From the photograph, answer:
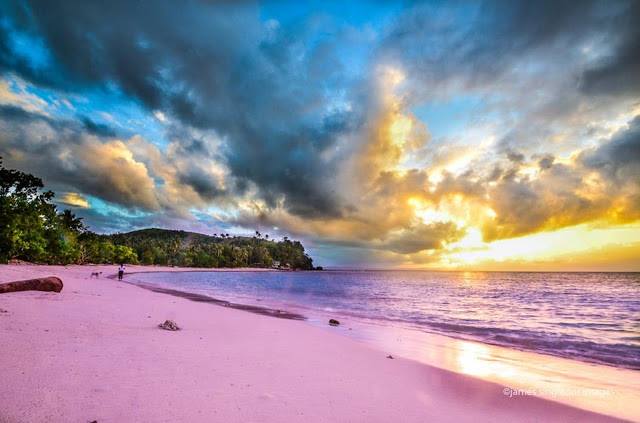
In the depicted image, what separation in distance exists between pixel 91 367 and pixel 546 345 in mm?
15428

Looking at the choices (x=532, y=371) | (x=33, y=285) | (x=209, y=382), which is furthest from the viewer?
(x=33, y=285)

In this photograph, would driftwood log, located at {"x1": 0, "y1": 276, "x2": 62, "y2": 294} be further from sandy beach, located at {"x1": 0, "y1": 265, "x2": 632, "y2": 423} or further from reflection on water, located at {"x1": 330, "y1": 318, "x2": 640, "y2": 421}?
reflection on water, located at {"x1": 330, "y1": 318, "x2": 640, "y2": 421}

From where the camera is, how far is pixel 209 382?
4.63 metres

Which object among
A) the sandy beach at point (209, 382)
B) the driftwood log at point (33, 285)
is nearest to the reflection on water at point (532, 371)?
the sandy beach at point (209, 382)

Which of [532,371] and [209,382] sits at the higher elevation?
[209,382]

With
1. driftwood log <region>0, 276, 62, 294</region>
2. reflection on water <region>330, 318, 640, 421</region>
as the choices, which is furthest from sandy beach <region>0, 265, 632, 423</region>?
driftwood log <region>0, 276, 62, 294</region>

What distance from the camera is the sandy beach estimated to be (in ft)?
11.7

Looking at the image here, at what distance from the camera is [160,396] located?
3918 mm

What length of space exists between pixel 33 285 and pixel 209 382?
13102 millimetres

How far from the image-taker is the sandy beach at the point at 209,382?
11.7 ft

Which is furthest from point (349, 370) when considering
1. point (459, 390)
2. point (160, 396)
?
point (160, 396)

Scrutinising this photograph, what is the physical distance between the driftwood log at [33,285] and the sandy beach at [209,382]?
4848 millimetres

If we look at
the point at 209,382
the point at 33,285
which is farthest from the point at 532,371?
the point at 33,285

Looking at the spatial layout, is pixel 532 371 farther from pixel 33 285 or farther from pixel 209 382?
pixel 33 285
